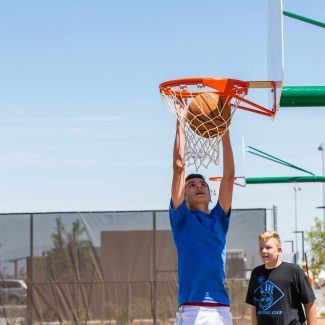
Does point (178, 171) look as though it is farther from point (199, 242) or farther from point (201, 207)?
point (199, 242)

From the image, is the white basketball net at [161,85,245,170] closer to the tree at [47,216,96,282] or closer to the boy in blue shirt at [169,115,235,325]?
the boy in blue shirt at [169,115,235,325]

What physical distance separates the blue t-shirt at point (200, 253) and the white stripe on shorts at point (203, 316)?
0.05m

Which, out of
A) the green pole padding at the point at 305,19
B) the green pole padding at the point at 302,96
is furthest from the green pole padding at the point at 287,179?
the green pole padding at the point at 302,96

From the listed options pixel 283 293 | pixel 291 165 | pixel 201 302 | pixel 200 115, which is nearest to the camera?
pixel 201 302

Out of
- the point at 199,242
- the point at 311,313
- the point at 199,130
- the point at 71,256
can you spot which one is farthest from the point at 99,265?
the point at 199,242

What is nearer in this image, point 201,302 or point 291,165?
point 201,302

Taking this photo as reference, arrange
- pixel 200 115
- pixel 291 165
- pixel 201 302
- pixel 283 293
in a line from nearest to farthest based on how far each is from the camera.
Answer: pixel 201 302, pixel 200 115, pixel 283 293, pixel 291 165

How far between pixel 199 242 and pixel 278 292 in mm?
2024

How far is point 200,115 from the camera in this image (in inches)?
260

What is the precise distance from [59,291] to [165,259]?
2.08 metres

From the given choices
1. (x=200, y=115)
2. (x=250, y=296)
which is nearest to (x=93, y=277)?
(x=250, y=296)

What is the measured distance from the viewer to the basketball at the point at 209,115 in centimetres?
658

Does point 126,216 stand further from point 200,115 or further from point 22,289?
point 200,115

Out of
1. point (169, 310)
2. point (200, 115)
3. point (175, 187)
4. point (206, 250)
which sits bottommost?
point (169, 310)
